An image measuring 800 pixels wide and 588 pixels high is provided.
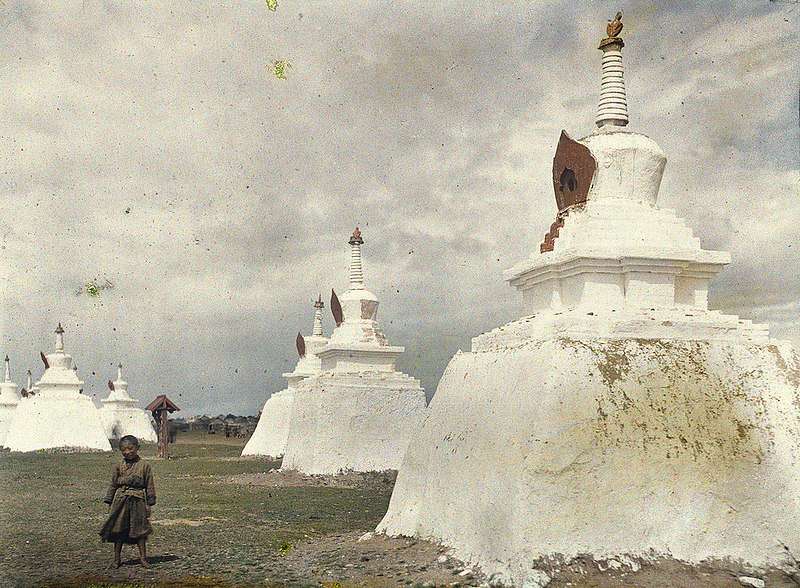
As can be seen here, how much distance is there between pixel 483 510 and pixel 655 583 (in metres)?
1.99

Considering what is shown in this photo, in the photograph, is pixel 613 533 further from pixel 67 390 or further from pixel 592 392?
pixel 67 390

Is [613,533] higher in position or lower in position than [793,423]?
lower

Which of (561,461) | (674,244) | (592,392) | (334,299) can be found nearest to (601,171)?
(674,244)

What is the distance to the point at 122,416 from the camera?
49094 mm

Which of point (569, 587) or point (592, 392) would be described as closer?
point (569, 587)

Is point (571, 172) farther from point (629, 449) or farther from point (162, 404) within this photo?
point (162, 404)

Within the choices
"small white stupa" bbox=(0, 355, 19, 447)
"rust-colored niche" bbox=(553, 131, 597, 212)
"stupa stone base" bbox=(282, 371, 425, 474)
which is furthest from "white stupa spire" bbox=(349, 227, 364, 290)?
"small white stupa" bbox=(0, 355, 19, 447)

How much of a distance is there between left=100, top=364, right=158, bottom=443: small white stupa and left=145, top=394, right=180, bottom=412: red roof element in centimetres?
1712

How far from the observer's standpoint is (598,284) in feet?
35.1

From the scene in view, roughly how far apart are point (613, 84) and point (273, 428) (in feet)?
85.8

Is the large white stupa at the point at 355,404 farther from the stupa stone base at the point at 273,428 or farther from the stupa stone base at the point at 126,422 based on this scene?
the stupa stone base at the point at 126,422

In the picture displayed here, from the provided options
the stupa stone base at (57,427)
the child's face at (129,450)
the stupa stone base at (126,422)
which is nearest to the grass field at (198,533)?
the child's face at (129,450)

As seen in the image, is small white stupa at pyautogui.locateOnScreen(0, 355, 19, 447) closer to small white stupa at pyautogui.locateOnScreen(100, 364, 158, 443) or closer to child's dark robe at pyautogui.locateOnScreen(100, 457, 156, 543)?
small white stupa at pyautogui.locateOnScreen(100, 364, 158, 443)

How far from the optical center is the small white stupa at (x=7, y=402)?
161 ft
